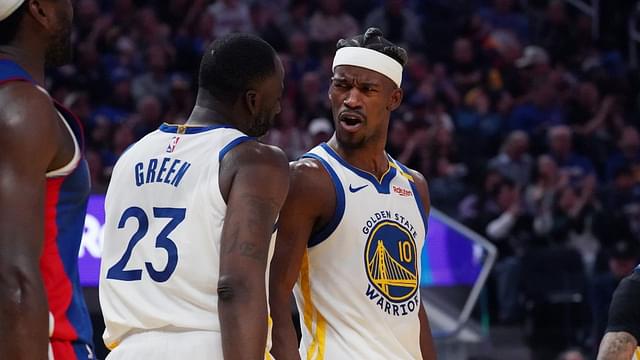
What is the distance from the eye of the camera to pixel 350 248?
15.9 ft

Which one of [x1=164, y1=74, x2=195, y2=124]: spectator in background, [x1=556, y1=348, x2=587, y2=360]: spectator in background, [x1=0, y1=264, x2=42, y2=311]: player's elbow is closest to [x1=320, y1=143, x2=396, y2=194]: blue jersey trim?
[x1=0, y1=264, x2=42, y2=311]: player's elbow

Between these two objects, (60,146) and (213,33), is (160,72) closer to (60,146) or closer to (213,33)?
(213,33)

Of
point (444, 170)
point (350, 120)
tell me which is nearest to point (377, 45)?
point (350, 120)

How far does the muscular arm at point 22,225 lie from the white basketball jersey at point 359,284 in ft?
6.63

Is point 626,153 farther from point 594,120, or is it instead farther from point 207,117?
point 207,117

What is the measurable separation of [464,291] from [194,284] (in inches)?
280

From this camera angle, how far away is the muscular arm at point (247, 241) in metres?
3.50

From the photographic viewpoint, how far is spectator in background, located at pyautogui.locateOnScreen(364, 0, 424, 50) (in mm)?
16359

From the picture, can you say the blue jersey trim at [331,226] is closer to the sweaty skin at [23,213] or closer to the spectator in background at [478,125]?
the sweaty skin at [23,213]

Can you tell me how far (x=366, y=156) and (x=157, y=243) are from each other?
161cm

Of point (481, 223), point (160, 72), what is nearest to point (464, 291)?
point (481, 223)

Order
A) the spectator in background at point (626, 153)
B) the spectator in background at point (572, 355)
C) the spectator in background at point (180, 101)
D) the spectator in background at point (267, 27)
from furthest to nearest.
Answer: the spectator in background at point (267, 27), the spectator in background at point (626, 153), the spectator in background at point (180, 101), the spectator in background at point (572, 355)

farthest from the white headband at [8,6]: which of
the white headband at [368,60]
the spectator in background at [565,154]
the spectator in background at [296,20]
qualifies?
the spectator in background at [296,20]

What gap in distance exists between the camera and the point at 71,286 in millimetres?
3205
